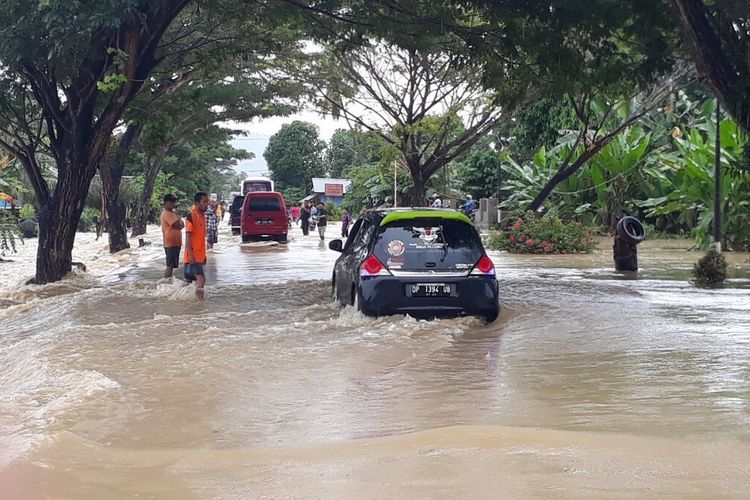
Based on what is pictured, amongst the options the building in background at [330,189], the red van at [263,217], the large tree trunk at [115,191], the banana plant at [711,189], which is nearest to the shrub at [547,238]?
the banana plant at [711,189]

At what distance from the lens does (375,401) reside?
6.84 meters

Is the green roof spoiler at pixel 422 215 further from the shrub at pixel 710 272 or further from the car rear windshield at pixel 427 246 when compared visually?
the shrub at pixel 710 272

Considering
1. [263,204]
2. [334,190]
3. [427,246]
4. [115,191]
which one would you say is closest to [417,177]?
[263,204]

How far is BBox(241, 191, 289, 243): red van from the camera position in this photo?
3209cm

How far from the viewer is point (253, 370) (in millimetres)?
8078

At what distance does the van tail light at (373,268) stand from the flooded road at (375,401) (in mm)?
548

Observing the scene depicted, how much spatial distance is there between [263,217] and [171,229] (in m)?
16.9

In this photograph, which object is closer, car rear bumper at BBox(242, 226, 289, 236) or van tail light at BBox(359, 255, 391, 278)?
van tail light at BBox(359, 255, 391, 278)

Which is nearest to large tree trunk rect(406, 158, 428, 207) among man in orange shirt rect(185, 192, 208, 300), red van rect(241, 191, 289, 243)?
red van rect(241, 191, 289, 243)

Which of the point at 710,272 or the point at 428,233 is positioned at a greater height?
the point at 428,233

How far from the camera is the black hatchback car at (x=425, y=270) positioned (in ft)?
33.0

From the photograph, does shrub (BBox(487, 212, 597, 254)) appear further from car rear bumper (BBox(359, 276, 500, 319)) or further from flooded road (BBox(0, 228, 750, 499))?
car rear bumper (BBox(359, 276, 500, 319))

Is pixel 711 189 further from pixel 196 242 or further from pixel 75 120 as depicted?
pixel 75 120

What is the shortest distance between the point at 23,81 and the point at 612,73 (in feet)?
35.7
